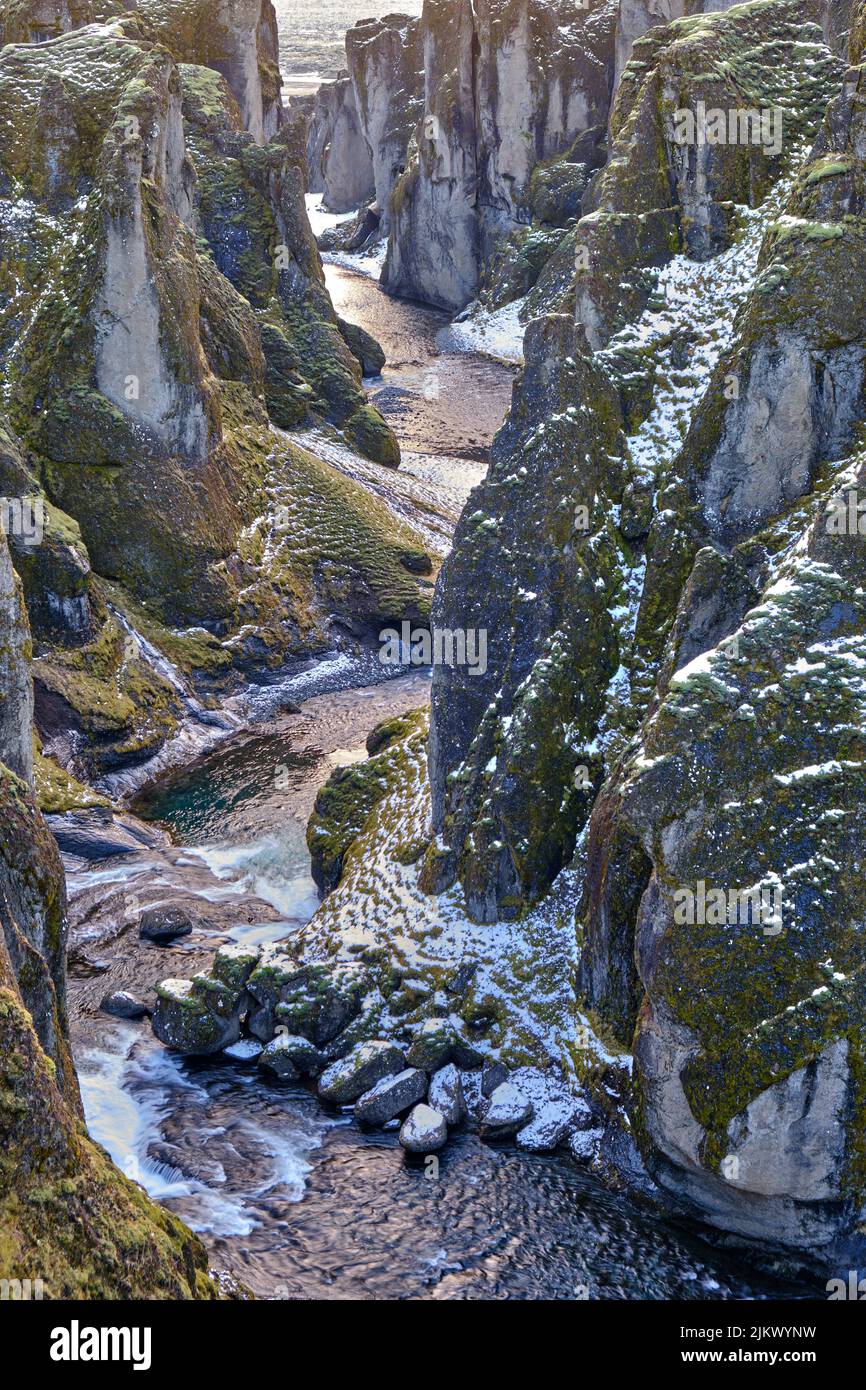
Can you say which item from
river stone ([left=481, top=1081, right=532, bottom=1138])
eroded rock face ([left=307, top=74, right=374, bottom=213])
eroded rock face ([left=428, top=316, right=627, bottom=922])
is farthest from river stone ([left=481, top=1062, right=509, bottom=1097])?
eroded rock face ([left=307, top=74, right=374, bottom=213])

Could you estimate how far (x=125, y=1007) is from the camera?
35.5 metres

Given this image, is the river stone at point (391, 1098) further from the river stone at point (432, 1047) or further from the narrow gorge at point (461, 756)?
the river stone at point (432, 1047)

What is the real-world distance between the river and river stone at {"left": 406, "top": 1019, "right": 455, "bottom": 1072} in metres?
1.63

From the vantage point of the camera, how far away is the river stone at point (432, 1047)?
3156 cm

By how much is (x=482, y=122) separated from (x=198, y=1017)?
99740 mm

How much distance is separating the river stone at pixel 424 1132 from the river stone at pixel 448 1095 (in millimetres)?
324

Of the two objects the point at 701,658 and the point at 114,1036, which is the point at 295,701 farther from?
the point at 701,658

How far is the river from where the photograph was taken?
85.5 feet

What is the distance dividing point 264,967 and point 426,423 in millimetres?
60420

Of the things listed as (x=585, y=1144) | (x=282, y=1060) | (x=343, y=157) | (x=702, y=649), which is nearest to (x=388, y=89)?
(x=343, y=157)

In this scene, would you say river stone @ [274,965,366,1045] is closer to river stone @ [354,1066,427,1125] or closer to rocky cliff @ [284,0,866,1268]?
rocky cliff @ [284,0,866,1268]

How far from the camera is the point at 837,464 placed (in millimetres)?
31734

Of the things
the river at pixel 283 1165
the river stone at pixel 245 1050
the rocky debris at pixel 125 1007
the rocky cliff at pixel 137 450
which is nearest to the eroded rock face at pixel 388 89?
the rocky cliff at pixel 137 450
